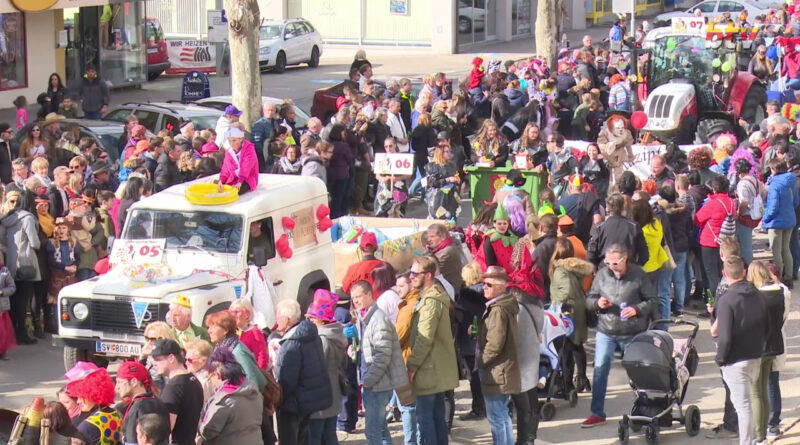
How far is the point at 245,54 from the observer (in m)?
21.5

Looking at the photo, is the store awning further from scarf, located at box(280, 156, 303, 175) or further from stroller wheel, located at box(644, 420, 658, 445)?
stroller wheel, located at box(644, 420, 658, 445)

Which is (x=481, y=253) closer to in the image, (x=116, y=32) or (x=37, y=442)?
(x=37, y=442)

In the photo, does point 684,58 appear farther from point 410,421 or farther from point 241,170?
point 410,421

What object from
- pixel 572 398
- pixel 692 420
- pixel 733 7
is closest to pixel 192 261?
pixel 572 398

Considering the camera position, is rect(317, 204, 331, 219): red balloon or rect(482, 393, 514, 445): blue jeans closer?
rect(482, 393, 514, 445): blue jeans

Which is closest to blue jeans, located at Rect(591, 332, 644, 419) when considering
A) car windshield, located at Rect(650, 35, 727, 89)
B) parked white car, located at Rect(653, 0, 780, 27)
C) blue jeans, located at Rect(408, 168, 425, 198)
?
blue jeans, located at Rect(408, 168, 425, 198)

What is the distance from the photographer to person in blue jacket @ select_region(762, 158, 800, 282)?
15.9m

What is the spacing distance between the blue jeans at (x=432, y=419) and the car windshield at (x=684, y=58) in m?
16.3

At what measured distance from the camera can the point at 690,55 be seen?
2573 cm

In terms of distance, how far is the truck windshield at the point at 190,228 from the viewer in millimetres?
12727

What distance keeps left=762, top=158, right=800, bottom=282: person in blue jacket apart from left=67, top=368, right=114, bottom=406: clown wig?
31.9 ft

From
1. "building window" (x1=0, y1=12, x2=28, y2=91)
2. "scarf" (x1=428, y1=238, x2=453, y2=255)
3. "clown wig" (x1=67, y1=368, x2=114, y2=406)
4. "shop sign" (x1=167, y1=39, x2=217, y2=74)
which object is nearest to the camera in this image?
"clown wig" (x1=67, y1=368, x2=114, y2=406)

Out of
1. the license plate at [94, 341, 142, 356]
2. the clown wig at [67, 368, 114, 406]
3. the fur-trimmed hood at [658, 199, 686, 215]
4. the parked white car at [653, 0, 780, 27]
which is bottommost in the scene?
the license plate at [94, 341, 142, 356]

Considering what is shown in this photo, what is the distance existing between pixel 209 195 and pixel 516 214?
3.96 m
